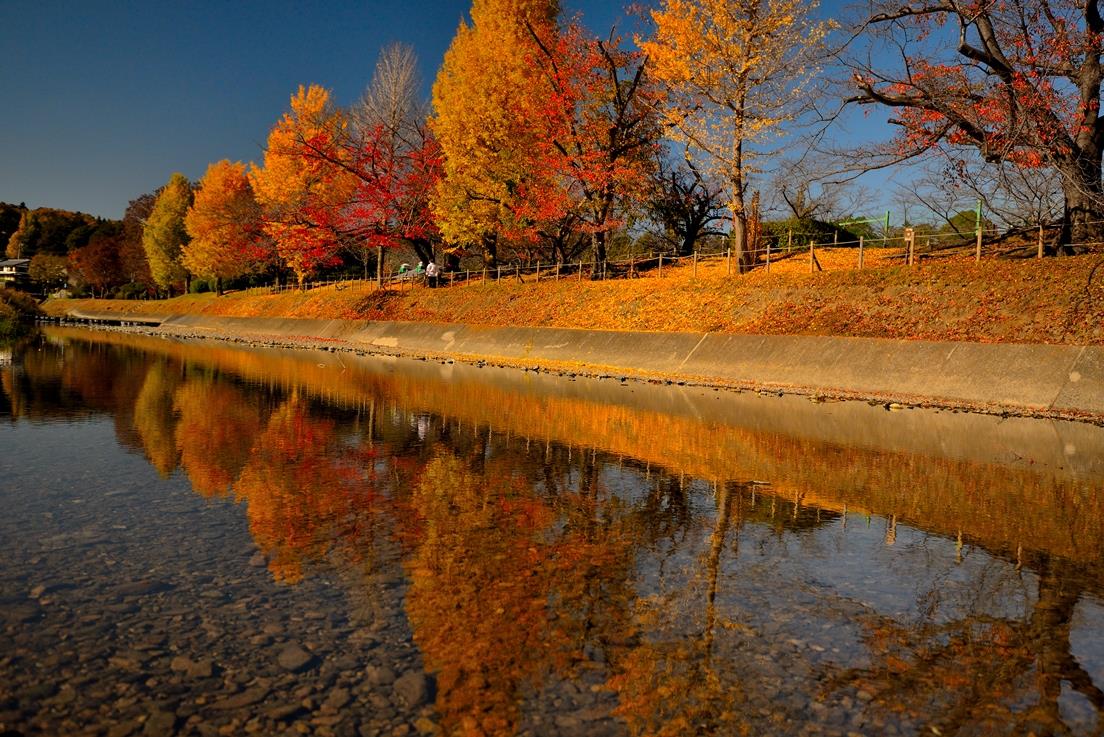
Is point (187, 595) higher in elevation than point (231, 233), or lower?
lower

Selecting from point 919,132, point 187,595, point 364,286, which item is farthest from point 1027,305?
point 364,286

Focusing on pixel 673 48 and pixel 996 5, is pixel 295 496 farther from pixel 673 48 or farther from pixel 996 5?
pixel 673 48

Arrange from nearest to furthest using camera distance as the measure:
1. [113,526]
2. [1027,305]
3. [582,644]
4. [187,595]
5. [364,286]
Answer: [582,644] < [187,595] < [113,526] < [1027,305] < [364,286]

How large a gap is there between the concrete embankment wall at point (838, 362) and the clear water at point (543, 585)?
394 centimetres

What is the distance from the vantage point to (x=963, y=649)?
455cm

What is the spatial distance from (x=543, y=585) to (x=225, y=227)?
212 feet

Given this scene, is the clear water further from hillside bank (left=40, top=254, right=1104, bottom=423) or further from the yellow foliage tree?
the yellow foliage tree

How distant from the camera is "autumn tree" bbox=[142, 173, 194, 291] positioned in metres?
72.0

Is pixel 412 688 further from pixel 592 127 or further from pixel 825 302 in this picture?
pixel 592 127

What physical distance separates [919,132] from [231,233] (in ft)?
183

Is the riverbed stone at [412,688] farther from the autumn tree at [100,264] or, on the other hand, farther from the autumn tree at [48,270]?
the autumn tree at [48,270]

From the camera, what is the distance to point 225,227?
6225 cm

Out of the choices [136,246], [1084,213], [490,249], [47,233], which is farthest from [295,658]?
[47,233]

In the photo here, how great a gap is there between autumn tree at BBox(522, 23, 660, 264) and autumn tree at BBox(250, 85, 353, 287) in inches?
650
